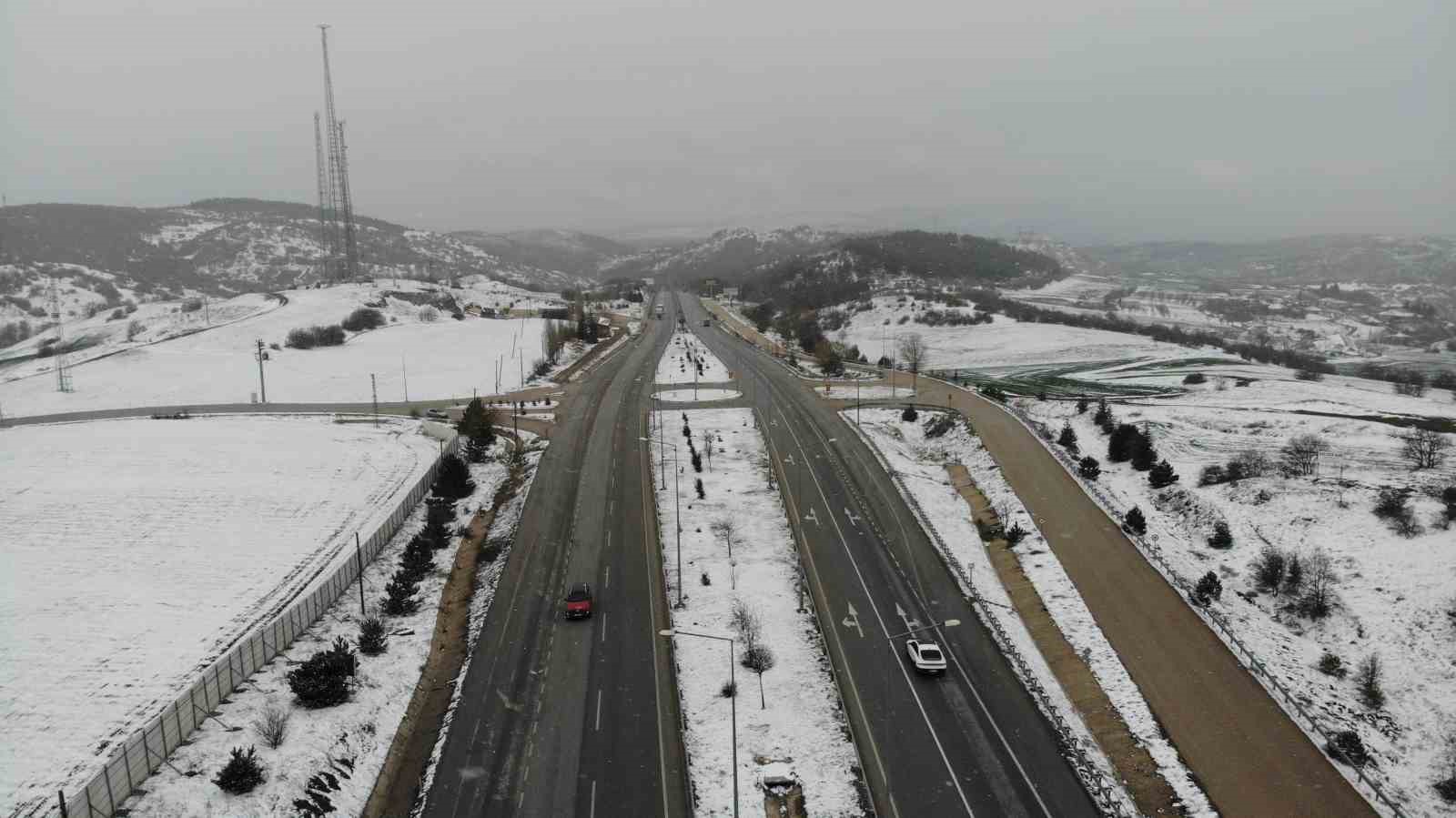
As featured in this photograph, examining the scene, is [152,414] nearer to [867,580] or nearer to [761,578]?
[761,578]

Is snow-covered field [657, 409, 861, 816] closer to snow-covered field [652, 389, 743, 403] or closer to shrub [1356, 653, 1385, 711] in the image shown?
shrub [1356, 653, 1385, 711]

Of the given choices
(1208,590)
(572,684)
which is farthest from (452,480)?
(1208,590)

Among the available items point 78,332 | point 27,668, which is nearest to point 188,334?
point 78,332

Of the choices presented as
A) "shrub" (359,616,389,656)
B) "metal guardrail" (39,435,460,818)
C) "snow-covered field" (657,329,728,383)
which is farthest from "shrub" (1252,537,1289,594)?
"snow-covered field" (657,329,728,383)

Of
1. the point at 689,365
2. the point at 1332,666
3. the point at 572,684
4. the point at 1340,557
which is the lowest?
the point at 572,684

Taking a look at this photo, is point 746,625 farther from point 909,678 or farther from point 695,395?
point 695,395

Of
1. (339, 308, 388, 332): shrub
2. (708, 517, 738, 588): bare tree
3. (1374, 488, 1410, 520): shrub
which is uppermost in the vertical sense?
(339, 308, 388, 332): shrub

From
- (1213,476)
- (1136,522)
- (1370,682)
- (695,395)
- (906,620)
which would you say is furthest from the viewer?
(695,395)
